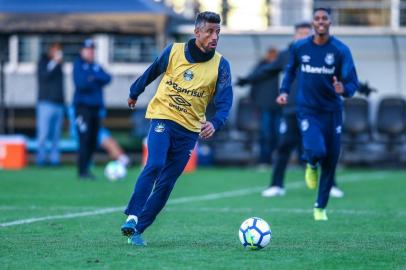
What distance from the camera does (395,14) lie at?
2503cm

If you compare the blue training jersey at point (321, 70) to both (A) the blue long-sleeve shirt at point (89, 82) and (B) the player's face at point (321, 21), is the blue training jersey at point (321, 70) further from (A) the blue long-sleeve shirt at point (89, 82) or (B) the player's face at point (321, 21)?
(A) the blue long-sleeve shirt at point (89, 82)

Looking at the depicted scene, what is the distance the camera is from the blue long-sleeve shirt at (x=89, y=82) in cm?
1823

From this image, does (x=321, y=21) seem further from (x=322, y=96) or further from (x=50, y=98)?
(x=50, y=98)

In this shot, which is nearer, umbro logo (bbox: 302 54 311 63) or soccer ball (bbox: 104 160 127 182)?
umbro logo (bbox: 302 54 311 63)

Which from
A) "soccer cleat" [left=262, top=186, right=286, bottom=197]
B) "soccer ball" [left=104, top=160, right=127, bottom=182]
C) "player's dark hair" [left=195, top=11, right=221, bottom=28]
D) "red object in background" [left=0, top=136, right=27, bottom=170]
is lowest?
"red object in background" [left=0, top=136, right=27, bottom=170]

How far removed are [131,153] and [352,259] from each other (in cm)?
1669

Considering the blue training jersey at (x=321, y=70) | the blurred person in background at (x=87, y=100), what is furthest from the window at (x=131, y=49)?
the blue training jersey at (x=321, y=70)

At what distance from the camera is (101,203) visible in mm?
14031

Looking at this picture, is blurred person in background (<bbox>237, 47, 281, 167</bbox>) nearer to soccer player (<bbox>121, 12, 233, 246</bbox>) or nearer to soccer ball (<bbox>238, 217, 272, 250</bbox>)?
soccer player (<bbox>121, 12, 233, 246</bbox>)

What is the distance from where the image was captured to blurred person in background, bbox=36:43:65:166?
72.7 ft

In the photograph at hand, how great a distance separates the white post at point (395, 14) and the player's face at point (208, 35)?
16.1 meters

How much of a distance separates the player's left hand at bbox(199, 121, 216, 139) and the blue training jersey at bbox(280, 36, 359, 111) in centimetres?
304

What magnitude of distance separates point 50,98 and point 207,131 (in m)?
14.0

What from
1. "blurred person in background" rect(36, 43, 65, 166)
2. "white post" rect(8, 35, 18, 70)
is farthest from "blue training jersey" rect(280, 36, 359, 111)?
"white post" rect(8, 35, 18, 70)
